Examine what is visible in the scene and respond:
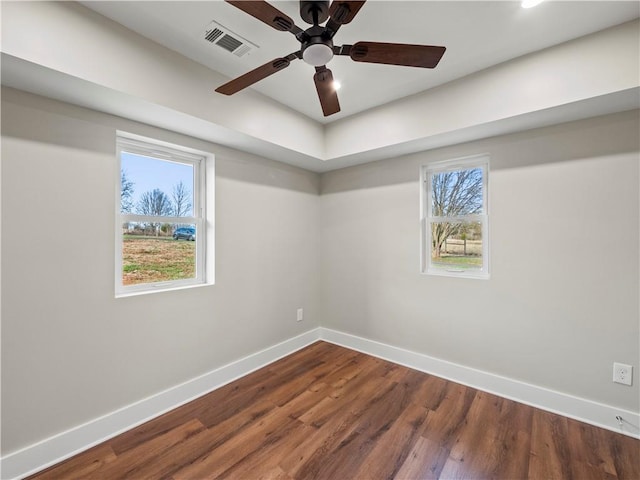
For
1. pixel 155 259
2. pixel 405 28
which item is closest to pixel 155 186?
pixel 155 259

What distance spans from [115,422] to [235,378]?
0.96 meters

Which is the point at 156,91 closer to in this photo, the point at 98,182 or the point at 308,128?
the point at 98,182

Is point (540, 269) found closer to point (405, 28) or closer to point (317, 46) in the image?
point (405, 28)

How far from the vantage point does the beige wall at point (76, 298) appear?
1608 mm

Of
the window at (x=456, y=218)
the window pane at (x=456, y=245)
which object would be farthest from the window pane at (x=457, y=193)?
the window pane at (x=456, y=245)

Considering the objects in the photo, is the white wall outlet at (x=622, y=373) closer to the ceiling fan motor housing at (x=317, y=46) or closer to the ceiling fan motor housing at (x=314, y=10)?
the ceiling fan motor housing at (x=317, y=46)

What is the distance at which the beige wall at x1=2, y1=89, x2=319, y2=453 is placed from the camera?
161 cm

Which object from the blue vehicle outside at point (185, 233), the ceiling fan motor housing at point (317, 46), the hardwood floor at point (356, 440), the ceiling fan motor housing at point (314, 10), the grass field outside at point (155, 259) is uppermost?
the ceiling fan motor housing at point (314, 10)

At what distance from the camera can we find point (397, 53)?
1.45 metres

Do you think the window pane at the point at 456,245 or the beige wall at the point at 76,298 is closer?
the beige wall at the point at 76,298

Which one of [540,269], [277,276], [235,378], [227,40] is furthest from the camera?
[277,276]

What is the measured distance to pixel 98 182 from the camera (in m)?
1.91

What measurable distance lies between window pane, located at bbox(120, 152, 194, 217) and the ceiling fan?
1192mm

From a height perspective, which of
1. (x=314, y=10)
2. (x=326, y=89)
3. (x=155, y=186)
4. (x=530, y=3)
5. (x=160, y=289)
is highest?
(x=530, y=3)
